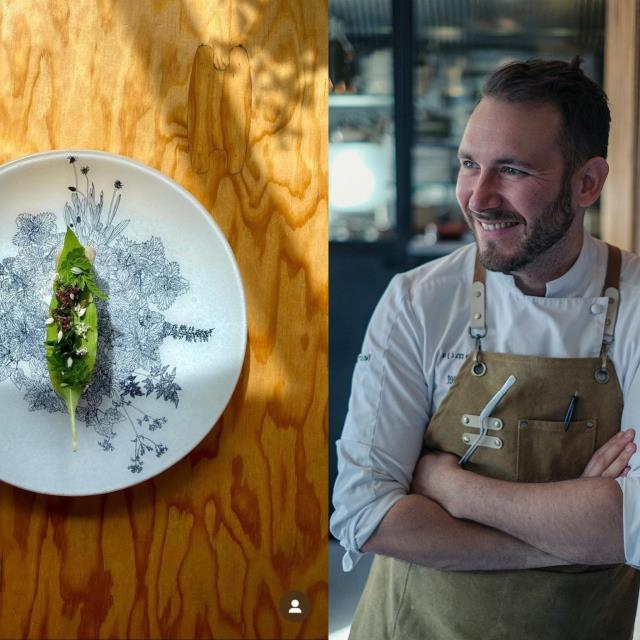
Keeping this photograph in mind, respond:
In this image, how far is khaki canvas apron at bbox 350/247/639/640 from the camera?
167 cm

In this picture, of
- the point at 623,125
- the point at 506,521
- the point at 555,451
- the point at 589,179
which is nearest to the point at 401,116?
the point at 623,125

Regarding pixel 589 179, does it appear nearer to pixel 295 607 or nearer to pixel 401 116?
pixel 295 607

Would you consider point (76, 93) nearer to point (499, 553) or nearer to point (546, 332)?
point (546, 332)

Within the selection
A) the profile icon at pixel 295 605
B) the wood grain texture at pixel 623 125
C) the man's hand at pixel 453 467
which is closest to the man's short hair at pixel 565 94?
the man's hand at pixel 453 467

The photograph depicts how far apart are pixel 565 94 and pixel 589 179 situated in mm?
159

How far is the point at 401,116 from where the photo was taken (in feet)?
14.1

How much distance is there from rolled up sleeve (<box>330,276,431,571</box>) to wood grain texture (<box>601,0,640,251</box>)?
207 cm

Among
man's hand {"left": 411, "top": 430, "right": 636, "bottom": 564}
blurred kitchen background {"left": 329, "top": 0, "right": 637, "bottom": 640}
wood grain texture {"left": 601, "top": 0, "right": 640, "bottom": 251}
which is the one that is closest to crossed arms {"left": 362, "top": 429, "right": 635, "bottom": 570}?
man's hand {"left": 411, "top": 430, "right": 636, "bottom": 564}

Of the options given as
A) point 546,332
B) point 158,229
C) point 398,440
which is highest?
point 158,229

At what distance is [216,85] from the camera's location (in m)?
1.62

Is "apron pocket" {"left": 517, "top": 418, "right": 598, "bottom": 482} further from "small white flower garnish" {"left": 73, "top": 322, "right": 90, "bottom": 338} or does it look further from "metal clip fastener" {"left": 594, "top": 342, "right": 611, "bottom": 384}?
"small white flower garnish" {"left": 73, "top": 322, "right": 90, "bottom": 338}

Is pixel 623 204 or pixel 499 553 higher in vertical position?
pixel 623 204

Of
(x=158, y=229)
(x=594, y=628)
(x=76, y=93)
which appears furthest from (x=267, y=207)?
(x=594, y=628)

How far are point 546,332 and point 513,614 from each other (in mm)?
501
